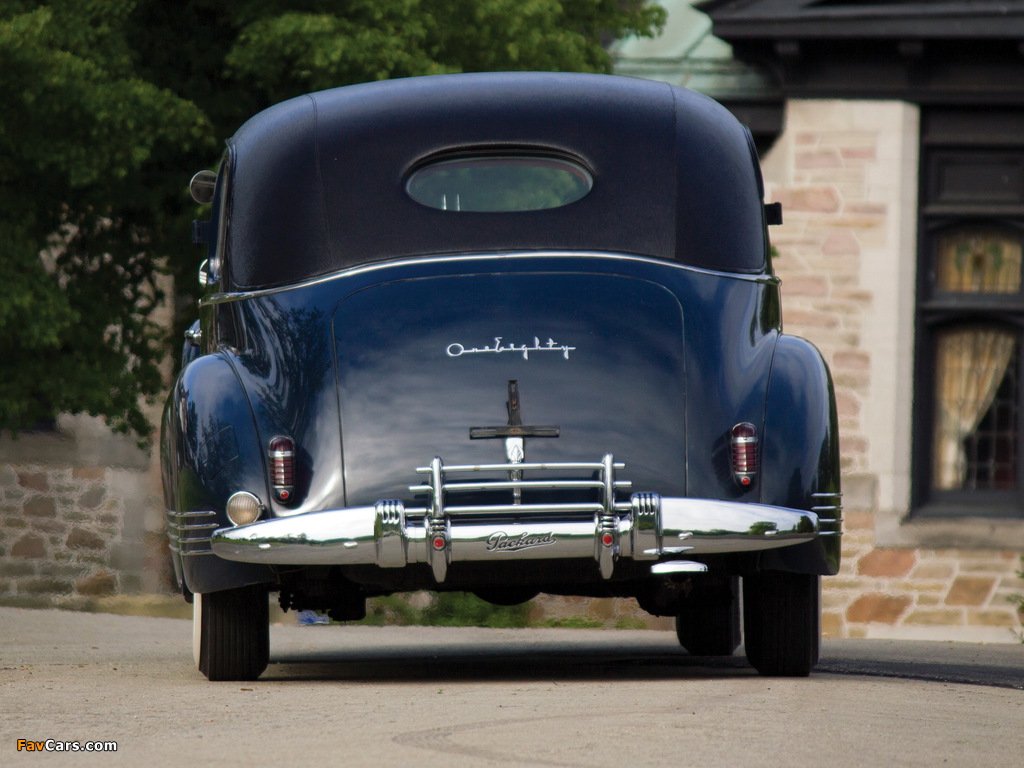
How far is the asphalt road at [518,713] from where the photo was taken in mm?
4426

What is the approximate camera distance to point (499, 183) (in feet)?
22.0

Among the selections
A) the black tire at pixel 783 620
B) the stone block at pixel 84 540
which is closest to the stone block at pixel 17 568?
the stone block at pixel 84 540

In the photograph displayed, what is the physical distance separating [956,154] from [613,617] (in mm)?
4800

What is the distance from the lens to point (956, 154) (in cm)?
1464

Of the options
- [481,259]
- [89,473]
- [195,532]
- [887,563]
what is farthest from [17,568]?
[481,259]

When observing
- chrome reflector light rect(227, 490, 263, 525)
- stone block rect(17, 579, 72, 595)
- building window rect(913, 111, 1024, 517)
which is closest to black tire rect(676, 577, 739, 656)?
chrome reflector light rect(227, 490, 263, 525)

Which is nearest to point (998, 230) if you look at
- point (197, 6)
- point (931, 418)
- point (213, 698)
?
point (931, 418)

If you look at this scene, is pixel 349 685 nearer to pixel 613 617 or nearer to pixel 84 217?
pixel 84 217

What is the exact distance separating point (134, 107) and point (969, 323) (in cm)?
749

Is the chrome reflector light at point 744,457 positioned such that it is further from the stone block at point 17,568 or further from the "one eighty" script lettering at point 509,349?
the stone block at point 17,568

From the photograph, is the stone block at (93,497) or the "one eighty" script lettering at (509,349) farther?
the stone block at (93,497)

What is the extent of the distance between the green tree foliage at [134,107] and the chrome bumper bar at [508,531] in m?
5.42

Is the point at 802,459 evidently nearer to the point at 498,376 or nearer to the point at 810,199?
the point at 498,376

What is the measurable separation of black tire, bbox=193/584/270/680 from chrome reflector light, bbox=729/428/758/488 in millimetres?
1805
